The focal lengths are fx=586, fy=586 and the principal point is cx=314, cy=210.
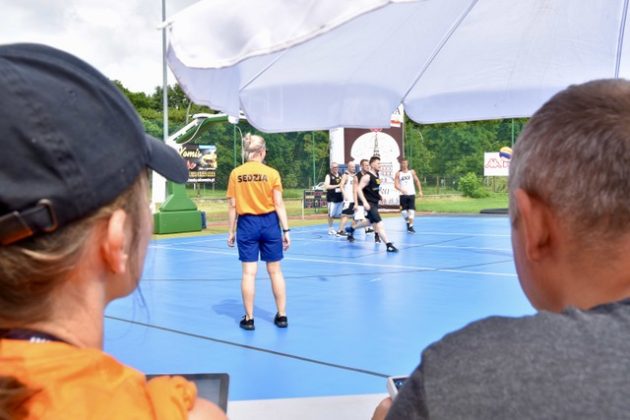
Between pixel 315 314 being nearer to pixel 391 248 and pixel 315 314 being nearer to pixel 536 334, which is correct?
pixel 391 248

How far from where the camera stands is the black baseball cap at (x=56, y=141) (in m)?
0.81

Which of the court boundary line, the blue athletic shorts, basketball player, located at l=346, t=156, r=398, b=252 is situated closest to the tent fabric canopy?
the court boundary line

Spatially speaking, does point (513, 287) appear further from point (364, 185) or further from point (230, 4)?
point (230, 4)

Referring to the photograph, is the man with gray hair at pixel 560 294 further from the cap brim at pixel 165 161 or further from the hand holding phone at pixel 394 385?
the hand holding phone at pixel 394 385

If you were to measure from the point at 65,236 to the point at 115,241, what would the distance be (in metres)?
0.07

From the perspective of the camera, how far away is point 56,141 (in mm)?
830

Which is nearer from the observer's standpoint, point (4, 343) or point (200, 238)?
point (4, 343)

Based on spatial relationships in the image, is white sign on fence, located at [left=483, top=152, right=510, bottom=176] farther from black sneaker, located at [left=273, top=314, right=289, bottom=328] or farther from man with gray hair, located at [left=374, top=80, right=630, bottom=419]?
man with gray hair, located at [left=374, top=80, right=630, bottom=419]

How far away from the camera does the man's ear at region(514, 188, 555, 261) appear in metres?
1.07

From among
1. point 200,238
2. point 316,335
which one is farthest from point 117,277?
point 200,238

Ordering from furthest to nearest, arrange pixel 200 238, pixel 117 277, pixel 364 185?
1. pixel 200 238
2. pixel 364 185
3. pixel 117 277

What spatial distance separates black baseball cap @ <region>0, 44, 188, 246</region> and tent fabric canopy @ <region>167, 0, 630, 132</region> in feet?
4.66

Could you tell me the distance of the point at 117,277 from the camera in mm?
968

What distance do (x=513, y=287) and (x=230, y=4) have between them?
7.64 m
